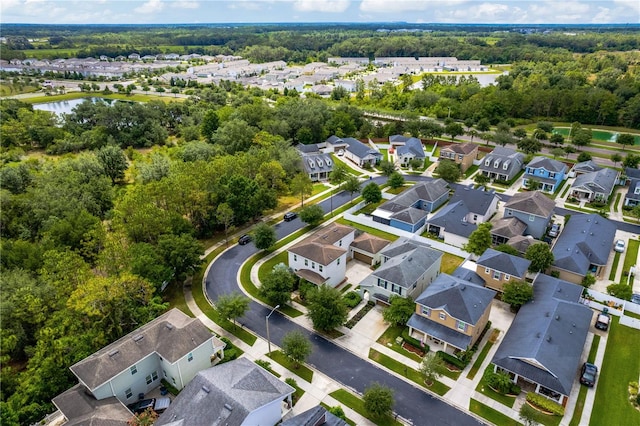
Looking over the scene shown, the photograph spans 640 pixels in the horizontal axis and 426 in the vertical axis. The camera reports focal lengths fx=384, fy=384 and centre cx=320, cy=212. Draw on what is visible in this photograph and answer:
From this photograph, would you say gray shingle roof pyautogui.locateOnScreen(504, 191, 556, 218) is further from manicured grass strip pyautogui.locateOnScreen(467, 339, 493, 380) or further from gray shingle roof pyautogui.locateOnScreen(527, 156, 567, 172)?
manicured grass strip pyautogui.locateOnScreen(467, 339, 493, 380)

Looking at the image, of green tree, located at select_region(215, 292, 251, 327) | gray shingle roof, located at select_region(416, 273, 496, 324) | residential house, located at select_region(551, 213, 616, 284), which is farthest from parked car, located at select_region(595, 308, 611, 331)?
green tree, located at select_region(215, 292, 251, 327)

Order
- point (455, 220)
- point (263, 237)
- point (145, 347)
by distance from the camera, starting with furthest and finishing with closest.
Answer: point (455, 220) < point (263, 237) < point (145, 347)

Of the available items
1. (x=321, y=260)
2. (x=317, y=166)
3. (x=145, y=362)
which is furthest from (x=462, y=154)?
(x=145, y=362)

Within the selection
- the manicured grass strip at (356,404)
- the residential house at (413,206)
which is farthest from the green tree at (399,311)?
the residential house at (413,206)

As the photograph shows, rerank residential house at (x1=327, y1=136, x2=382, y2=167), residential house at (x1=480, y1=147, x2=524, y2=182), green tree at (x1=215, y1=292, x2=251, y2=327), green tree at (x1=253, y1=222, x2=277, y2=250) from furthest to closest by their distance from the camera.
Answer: residential house at (x1=327, y1=136, x2=382, y2=167)
residential house at (x1=480, y1=147, x2=524, y2=182)
green tree at (x1=253, y1=222, x2=277, y2=250)
green tree at (x1=215, y1=292, x2=251, y2=327)

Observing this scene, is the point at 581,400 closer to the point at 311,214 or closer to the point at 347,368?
the point at 347,368

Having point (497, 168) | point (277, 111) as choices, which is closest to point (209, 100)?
point (277, 111)
